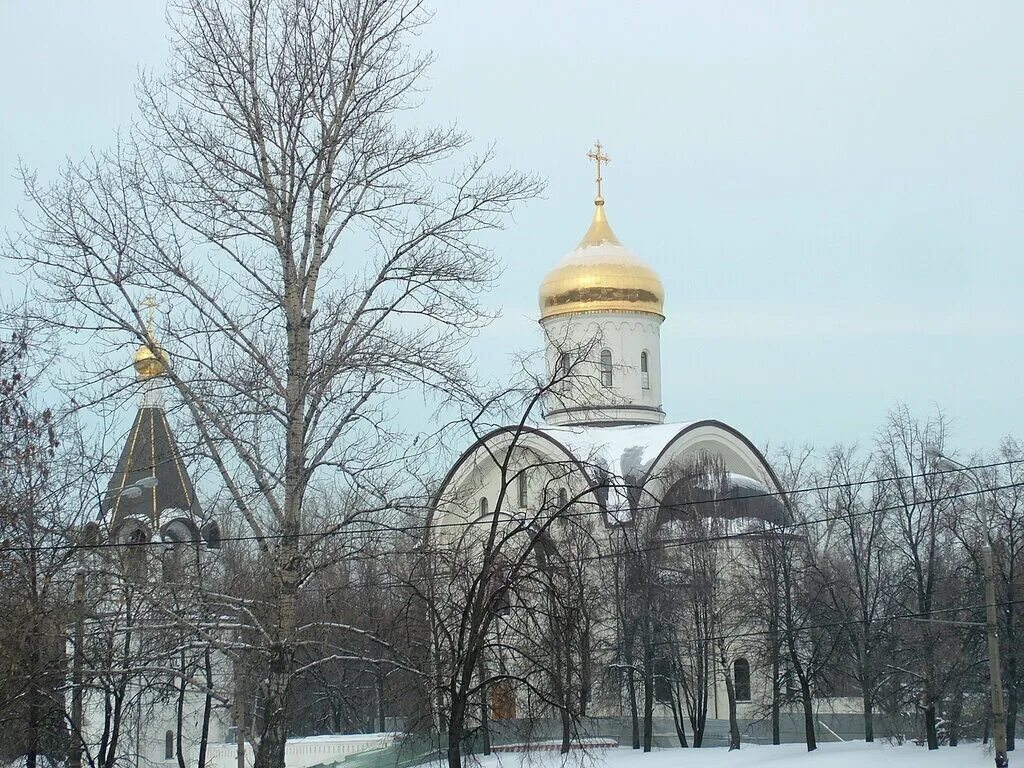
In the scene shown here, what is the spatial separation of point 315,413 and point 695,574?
22.4m

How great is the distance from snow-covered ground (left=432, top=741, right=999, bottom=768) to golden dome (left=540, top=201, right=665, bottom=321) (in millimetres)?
13370

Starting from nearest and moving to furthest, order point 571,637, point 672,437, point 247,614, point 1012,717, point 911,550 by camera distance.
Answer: point 571,637 → point 247,614 → point 1012,717 → point 911,550 → point 672,437

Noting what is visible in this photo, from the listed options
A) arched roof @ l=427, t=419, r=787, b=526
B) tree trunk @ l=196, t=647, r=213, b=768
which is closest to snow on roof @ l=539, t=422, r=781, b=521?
arched roof @ l=427, t=419, r=787, b=526

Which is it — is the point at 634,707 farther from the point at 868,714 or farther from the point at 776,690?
the point at 868,714

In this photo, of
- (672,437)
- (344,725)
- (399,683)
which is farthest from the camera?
(344,725)

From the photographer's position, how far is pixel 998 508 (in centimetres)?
2905

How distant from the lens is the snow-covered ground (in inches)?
1067

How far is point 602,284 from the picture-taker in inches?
1642

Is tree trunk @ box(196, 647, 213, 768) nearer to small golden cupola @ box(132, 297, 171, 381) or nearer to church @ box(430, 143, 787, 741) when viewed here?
small golden cupola @ box(132, 297, 171, 381)

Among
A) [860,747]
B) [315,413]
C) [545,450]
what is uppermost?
[545,450]

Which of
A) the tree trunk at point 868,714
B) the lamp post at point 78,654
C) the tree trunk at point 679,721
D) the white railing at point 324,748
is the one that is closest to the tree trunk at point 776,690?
the tree trunk at point 868,714

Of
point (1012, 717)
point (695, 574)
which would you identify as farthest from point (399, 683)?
point (695, 574)

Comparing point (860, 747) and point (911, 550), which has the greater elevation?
point (911, 550)

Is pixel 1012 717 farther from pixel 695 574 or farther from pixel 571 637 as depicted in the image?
pixel 571 637
